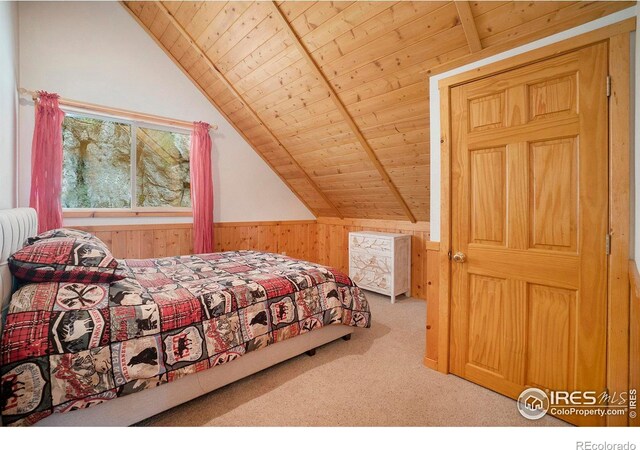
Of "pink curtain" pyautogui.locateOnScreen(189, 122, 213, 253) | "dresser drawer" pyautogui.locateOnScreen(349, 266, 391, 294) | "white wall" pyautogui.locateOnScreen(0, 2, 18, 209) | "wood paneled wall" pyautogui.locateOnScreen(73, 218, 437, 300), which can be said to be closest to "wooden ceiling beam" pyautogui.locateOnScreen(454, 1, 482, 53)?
"wood paneled wall" pyautogui.locateOnScreen(73, 218, 437, 300)

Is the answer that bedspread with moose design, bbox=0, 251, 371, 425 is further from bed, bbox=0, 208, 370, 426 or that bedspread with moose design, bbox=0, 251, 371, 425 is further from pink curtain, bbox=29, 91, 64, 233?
pink curtain, bbox=29, 91, 64, 233

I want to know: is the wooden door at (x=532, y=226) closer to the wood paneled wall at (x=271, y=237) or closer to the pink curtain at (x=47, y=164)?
the wood paneled wall at (x=271, y=237)

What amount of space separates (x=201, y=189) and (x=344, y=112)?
212cm

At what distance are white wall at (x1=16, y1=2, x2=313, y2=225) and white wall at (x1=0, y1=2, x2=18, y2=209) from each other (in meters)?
0.23

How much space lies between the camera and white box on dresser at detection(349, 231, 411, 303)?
3.64 m

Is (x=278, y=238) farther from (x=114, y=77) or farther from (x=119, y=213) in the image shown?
(x=114, y=77)

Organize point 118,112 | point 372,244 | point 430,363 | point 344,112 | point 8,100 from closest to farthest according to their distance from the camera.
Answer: point 430,363 < point 8,100 < point 344,112 < point 118,112 < point 372,244

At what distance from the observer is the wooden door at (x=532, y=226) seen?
1462 millimetres

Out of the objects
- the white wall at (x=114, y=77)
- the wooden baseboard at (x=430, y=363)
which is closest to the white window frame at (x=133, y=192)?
the white wall at (x=114, y=77)

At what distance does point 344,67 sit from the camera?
2.60m

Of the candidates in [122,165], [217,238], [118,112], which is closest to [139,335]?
[217,238]

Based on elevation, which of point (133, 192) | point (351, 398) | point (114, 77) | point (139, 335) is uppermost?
point (114, 77)

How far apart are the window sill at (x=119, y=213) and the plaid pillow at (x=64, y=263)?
1.92m
